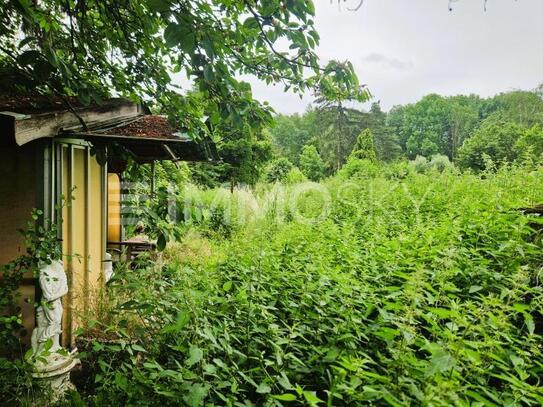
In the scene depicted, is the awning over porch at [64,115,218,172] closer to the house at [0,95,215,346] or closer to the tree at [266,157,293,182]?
the house at [0,95,215,346]

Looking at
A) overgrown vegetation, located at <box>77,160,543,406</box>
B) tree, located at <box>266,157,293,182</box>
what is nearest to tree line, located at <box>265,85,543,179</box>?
tree, located at <box>266,157,293,182</box>

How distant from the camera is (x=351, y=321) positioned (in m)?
1.90

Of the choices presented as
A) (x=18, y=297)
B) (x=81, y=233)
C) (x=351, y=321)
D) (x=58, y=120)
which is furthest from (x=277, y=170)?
(x=351, y=321)

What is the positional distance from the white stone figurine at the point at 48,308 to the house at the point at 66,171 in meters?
0.20

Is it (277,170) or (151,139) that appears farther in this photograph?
(277,170)

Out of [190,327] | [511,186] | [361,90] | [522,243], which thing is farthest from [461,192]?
[190,327]

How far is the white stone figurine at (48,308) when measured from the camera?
10.3 feet

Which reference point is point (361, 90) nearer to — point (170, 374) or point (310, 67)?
point (310, 67)

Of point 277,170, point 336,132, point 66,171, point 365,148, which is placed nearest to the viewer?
point 66,171

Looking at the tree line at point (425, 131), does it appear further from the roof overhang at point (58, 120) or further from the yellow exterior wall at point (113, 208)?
the roof overhang at point (58, 120)

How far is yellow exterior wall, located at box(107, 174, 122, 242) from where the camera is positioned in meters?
7.06

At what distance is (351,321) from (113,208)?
6.35 m

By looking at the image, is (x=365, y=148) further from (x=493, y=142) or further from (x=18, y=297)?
(x=18, y=297)

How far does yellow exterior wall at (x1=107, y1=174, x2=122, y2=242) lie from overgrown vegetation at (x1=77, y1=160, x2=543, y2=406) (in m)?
3.61
